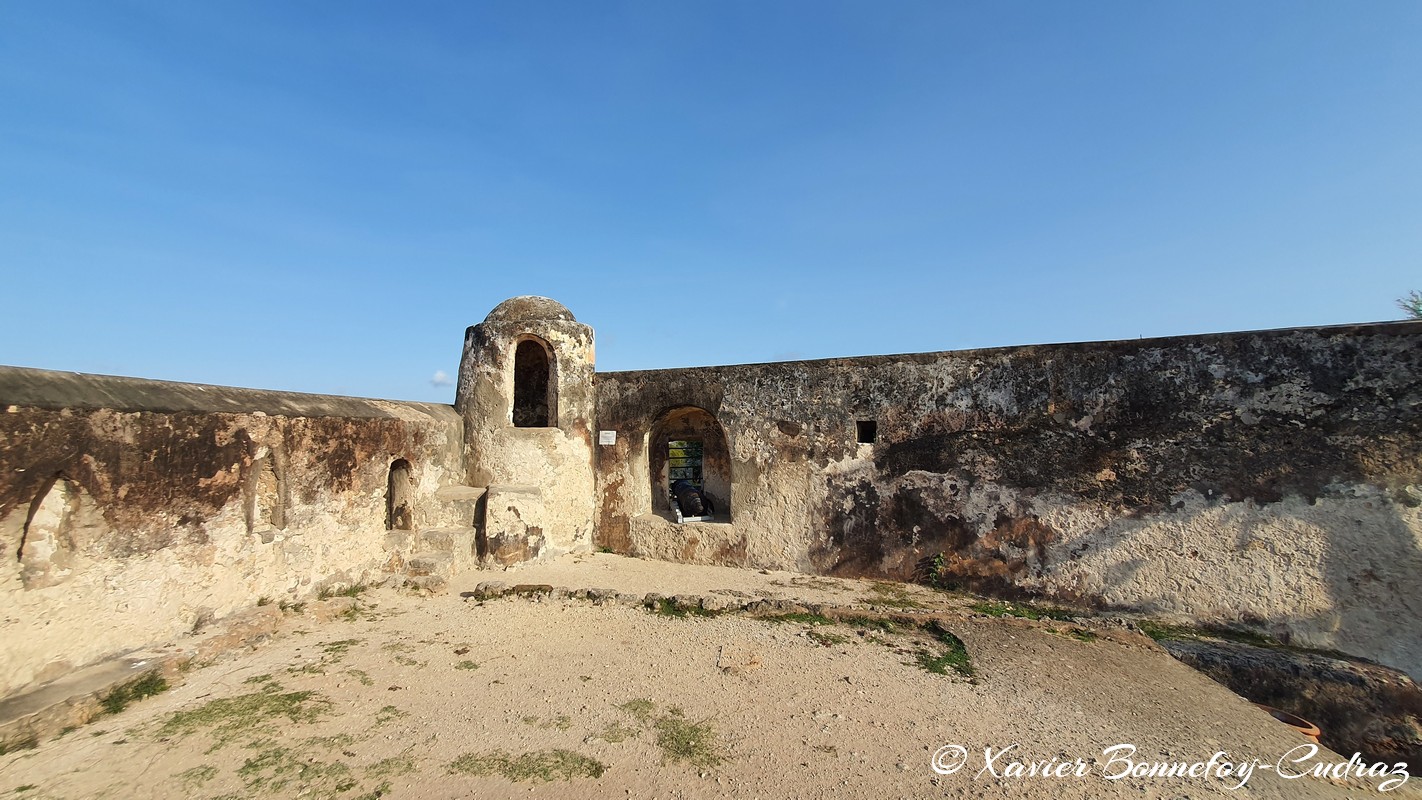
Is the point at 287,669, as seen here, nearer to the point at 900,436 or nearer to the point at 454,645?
the point at 454,645

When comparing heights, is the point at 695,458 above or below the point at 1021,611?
above

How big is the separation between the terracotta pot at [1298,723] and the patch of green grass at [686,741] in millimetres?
3946

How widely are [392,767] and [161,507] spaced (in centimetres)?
305

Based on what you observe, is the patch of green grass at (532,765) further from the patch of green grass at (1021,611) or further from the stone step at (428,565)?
the patch of green grass at (1021,611)

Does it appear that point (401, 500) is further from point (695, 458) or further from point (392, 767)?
point (695, 458)

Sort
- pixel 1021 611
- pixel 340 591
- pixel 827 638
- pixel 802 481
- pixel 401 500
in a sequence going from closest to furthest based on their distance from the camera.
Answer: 1. pixel 827 638
2. pixel 340 591
3. pixel 1021 611
4. pixel 401 500
5. pixel 802 481

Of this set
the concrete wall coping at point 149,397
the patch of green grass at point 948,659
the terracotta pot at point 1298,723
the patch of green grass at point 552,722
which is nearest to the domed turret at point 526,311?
the concrete wall coping at point 149,397

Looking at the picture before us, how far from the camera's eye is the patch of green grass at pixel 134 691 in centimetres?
400

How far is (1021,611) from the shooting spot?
6582 millimetres

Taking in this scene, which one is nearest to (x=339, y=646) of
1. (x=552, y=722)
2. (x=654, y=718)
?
(x=552, y=722)

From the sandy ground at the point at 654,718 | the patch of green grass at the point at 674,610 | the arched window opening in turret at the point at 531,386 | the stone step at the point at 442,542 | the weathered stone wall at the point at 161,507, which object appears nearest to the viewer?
the sandy ground at the point at 654,718

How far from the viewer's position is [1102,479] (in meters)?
6.64

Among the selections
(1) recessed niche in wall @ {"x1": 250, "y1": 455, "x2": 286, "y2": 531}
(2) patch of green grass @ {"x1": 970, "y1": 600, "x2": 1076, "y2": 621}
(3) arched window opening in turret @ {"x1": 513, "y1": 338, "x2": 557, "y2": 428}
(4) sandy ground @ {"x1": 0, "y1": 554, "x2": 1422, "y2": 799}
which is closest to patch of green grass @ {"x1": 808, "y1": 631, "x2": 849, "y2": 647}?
(4) sandy ground @ {"x1": 0, "y1": 554, "x2": 1422, "y2": 799}

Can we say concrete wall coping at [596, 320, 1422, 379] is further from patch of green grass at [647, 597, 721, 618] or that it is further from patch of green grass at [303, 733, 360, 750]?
patch of green grass at [303, 733, 360, 750]
